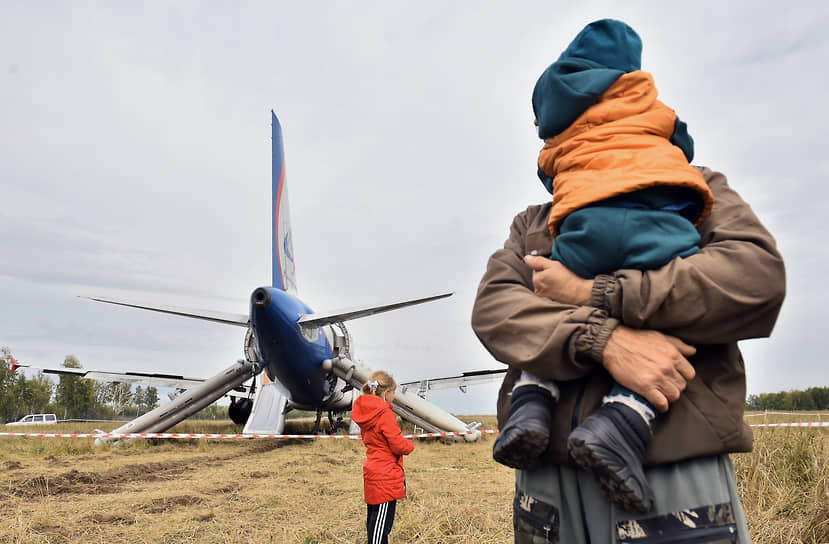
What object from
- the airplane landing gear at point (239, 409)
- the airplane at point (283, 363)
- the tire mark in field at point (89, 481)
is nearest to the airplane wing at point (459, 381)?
the airplane at point (283, 363)

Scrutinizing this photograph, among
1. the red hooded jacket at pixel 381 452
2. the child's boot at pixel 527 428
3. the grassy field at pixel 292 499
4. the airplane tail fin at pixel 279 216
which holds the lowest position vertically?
the grassy field at pixel 292 499

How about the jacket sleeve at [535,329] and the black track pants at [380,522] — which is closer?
the jacket sleeve at [535,329]

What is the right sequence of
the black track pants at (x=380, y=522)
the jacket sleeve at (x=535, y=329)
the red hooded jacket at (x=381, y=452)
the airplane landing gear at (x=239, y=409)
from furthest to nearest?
the airplane landing gear at (x=239, y=409), the red hooded jacket at (x=381, y=452), the black track pants at (x=380, y=522), the jacket sleeve at (x=535, y=329)

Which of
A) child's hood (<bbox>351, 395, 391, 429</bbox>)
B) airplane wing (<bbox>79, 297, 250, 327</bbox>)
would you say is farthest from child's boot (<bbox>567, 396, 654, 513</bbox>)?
airplane wing (<bbox>79, 297, 250, 327</bbox>)

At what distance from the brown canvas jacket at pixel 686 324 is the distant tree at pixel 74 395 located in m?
51.8

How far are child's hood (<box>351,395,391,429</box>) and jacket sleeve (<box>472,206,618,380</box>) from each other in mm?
2548

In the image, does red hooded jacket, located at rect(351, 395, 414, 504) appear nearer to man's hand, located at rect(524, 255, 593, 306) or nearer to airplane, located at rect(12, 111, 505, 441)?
man's hand, located at rect(524, 255, 593, 306)

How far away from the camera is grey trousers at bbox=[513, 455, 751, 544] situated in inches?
39.8

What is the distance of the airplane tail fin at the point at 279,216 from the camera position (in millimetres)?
13984

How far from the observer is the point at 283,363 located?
414 inches

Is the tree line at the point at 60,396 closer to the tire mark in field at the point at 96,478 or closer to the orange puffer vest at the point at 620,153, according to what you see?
the tire mark in field at the point at 96,478

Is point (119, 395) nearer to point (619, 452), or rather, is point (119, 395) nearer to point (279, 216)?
point (279, 216)

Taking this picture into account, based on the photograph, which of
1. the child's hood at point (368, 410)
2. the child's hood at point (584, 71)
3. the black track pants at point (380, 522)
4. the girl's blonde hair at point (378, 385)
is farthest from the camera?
the girl's blonde hair at point (378, 385)

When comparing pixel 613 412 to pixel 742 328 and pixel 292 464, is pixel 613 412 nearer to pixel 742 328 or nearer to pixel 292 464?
pixel 742 328
